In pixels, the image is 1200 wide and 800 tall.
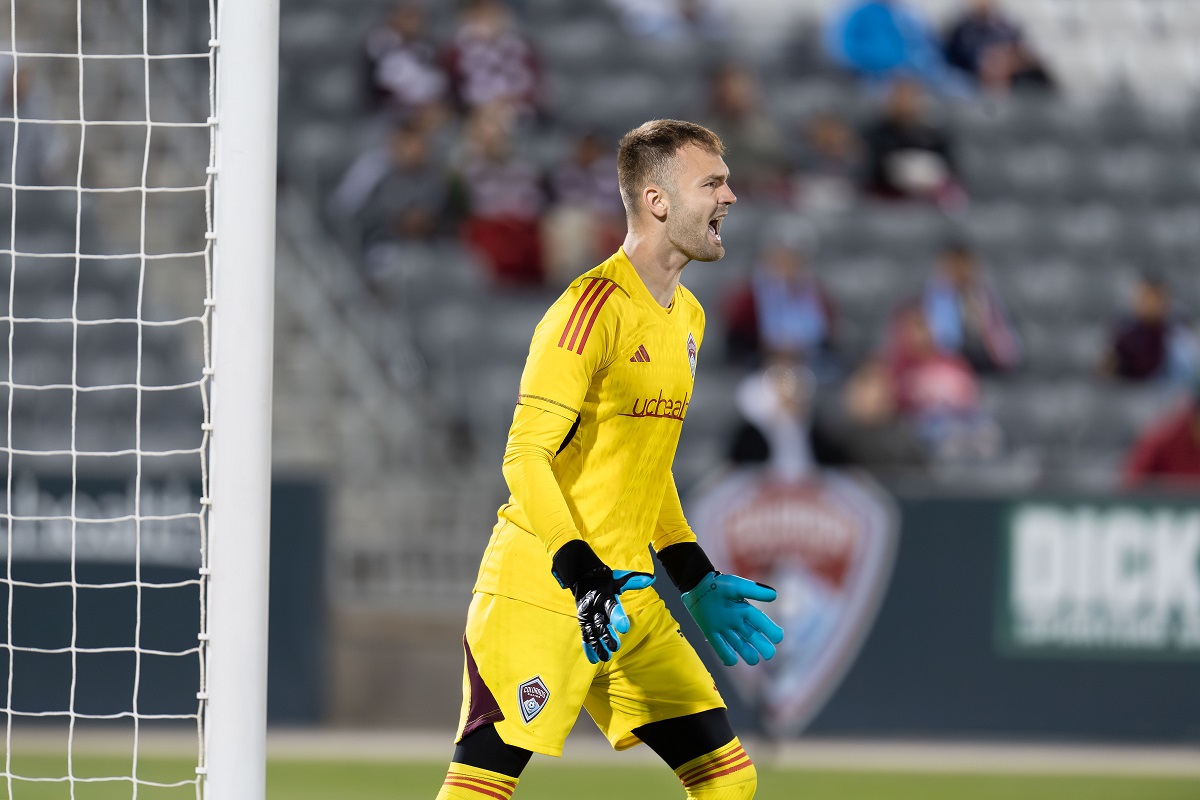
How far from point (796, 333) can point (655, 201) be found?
6888mm

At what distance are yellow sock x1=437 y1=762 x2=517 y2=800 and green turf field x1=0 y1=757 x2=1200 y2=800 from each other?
11.7 feet

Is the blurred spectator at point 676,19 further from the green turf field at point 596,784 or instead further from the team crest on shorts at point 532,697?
the team crest on shorts at point 532,697

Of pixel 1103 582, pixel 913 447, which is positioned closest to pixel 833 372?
pixel 913 447

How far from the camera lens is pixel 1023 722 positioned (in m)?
9.51

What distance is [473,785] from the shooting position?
395cm

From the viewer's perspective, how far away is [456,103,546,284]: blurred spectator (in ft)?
37.3

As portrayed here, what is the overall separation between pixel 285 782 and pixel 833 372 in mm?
4770

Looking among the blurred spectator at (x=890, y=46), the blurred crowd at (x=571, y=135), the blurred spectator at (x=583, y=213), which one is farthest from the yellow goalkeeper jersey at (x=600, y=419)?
the blurred spectator at (x=890, y=46)

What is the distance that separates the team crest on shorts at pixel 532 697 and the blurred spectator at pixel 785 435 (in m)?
5.66

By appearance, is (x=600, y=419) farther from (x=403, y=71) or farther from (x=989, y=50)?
(x=989, y=50)

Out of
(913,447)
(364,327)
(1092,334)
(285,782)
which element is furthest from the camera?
(1092,334)

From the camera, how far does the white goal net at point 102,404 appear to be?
28.9ft

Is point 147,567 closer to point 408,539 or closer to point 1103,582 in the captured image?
point 408,539

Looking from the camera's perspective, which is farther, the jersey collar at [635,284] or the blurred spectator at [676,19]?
the blurred spectator at [676,19]
